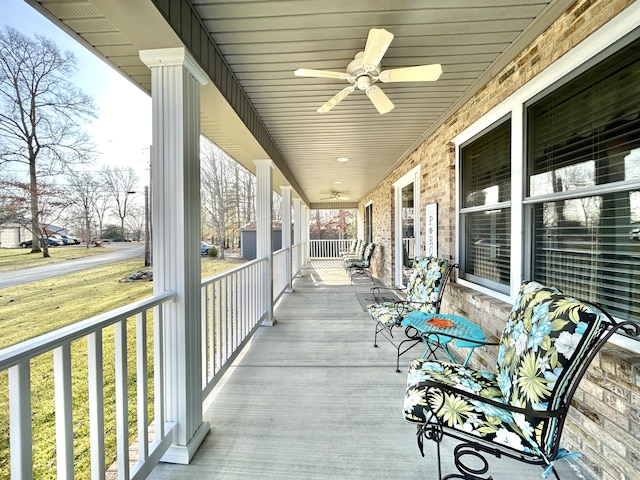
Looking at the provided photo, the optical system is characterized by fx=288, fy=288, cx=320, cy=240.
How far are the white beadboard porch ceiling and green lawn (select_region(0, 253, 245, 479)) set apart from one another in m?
1.24

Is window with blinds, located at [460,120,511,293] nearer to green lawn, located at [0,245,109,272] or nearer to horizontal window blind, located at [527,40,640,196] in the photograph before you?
horizontal window blind, located at [527,40,640,196]

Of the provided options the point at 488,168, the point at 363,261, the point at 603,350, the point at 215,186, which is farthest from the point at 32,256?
the point at 363,261

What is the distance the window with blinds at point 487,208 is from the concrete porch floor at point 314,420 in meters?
1.12

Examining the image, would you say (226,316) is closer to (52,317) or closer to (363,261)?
(52,317)

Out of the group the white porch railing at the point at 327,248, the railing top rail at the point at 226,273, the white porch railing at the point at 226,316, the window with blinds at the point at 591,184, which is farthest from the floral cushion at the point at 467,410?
the white porch railing at the point at 327,248

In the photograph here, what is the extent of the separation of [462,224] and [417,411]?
7.56 ft

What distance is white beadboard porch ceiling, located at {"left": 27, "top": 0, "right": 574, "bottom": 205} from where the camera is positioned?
1557 millimetres

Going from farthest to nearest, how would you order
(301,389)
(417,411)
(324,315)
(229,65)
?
1. (324,315)
2. (301,389)
3. (229,65)
4. (417,411)

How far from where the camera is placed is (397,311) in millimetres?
3002

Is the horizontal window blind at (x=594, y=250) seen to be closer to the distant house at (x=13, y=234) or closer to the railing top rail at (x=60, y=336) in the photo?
the railing top rail at (x=60, y=336)

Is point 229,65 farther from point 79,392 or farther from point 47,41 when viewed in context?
point 79,392

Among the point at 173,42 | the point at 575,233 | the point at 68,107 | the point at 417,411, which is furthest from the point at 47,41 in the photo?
the point at 575,233

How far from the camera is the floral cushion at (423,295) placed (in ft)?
9.63

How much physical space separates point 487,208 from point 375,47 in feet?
5.85
